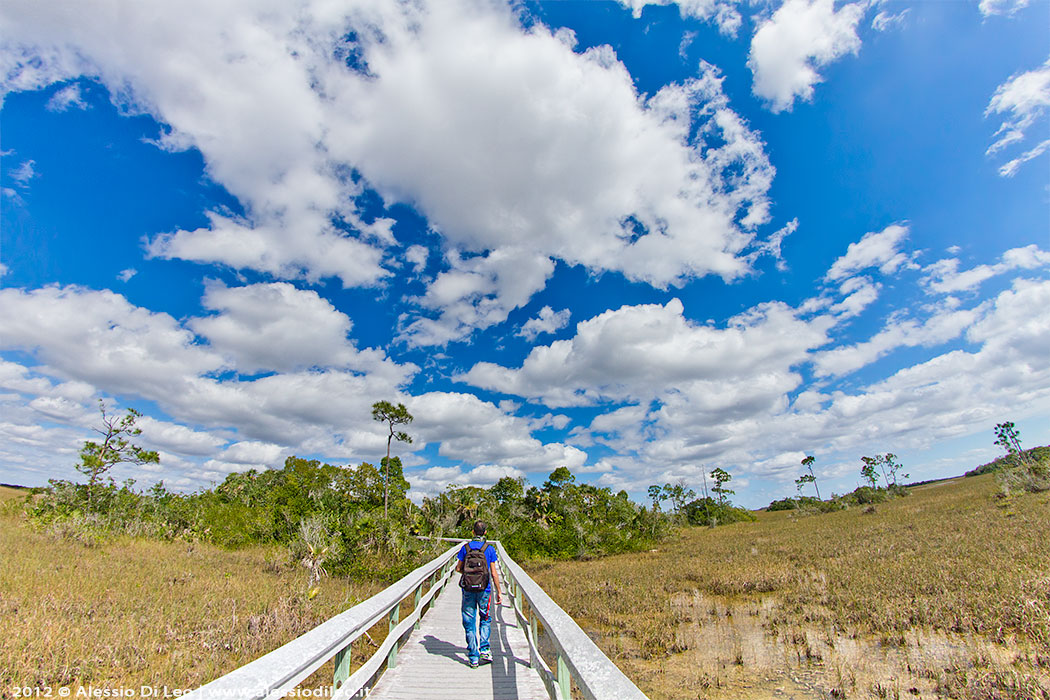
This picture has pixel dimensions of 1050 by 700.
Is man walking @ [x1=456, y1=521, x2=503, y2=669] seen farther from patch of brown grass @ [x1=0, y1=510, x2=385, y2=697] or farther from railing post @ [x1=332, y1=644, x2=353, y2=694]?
patch of brown grass @ [x1=0, y1=510, x2=385, y2=697]

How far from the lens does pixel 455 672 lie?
539cm

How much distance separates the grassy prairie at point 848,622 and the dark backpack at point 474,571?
169 inches

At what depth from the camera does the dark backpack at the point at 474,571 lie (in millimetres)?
5914

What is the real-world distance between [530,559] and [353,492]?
14.0m

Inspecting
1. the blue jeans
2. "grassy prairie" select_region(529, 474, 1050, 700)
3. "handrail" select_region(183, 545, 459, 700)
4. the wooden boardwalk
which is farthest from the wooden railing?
"grassy prairie" select_region(529, 474, 1050, 700)

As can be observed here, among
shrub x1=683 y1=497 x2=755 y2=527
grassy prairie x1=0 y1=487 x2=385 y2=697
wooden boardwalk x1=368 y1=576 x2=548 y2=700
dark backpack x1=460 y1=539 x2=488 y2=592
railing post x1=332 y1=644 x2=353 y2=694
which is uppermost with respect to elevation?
dark backpack x1=460 y1=539 x2=488 y2=592

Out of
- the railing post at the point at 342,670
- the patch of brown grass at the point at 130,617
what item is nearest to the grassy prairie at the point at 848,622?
the railing post at the point at 342,670

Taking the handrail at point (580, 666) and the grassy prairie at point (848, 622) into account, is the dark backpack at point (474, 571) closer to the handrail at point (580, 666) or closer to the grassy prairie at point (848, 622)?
the handrail at point (580, 666)

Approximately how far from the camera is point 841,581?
14.0 meters

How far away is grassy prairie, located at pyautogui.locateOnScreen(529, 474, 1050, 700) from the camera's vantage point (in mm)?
7113

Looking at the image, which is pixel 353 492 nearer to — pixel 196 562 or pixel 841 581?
pixel 196 562

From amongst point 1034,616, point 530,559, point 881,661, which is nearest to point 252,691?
point 881,661

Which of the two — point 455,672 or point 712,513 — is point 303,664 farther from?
point 712,513

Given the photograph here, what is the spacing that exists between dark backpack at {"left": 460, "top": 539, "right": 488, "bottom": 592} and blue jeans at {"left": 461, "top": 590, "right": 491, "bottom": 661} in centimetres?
9
